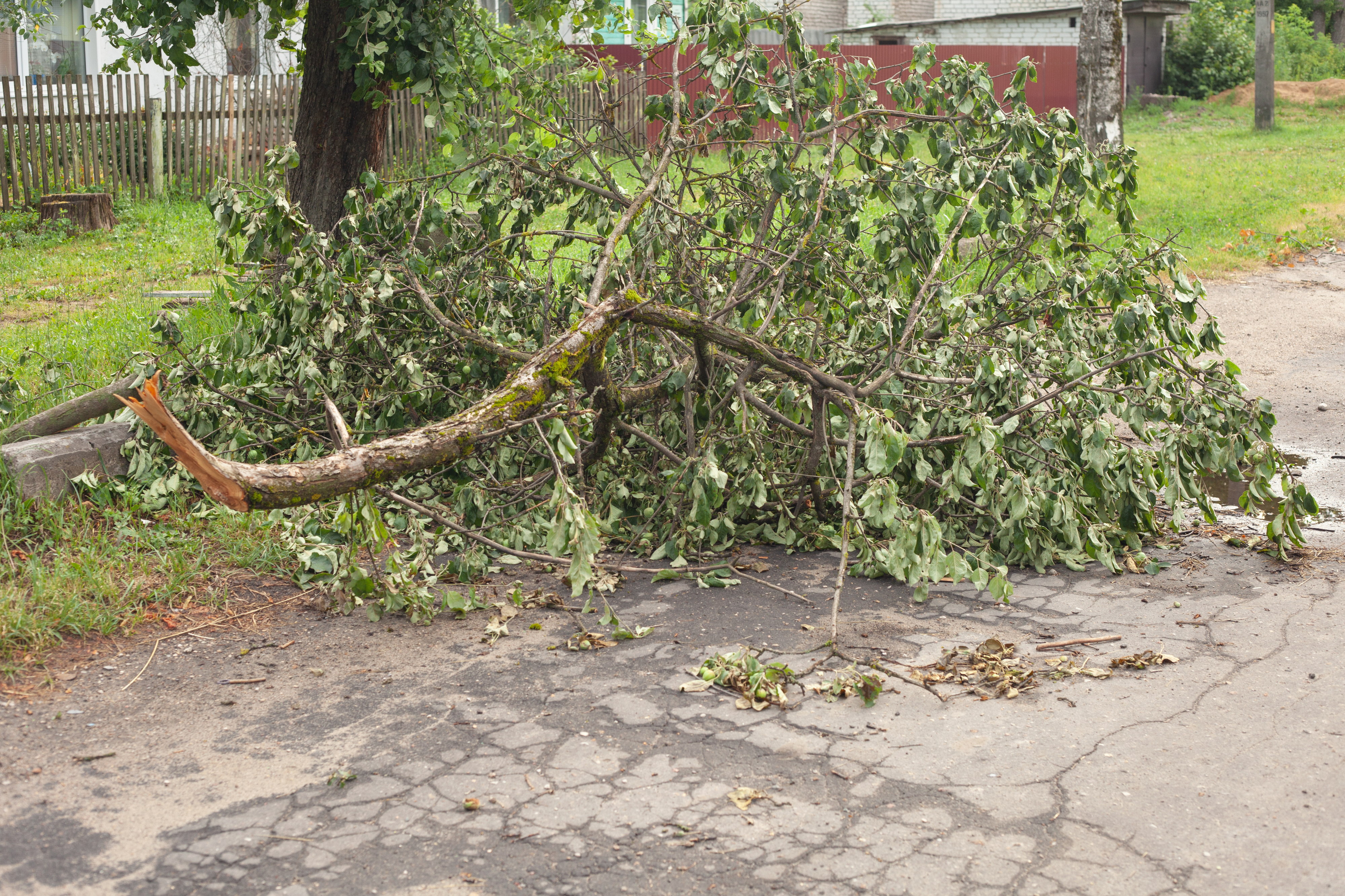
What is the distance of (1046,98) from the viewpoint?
2812 centimetres

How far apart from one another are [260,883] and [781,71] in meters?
4.56

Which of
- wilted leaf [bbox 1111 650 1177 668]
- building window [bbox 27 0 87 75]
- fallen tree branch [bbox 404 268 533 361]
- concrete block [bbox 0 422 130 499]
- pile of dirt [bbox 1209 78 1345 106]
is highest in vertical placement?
pile of dirt [bbox 1209 78 1345 106]

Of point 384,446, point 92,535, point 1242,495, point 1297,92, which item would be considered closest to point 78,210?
point 92,535

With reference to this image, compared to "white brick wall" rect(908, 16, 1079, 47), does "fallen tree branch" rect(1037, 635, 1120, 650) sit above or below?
below

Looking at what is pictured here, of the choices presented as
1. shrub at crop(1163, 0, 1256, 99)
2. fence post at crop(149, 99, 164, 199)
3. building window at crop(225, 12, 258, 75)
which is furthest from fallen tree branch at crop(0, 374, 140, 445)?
shrub at crop(1163, 0, 1256, 99)

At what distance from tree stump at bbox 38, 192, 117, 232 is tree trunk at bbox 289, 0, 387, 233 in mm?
6713

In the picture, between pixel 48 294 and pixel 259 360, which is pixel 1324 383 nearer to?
pixel 259 360

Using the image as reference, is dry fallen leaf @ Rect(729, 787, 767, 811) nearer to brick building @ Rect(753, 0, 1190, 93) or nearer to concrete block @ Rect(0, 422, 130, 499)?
concrete block @ Rect(0, 422, 130, 499)

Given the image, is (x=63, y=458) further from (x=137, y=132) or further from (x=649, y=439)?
(x=137, y=132)

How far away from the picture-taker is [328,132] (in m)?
6.83

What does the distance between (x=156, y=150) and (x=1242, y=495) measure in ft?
42.4

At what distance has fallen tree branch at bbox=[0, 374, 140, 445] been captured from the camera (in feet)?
18.1

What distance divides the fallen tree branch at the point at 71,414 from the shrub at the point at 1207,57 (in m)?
31.1

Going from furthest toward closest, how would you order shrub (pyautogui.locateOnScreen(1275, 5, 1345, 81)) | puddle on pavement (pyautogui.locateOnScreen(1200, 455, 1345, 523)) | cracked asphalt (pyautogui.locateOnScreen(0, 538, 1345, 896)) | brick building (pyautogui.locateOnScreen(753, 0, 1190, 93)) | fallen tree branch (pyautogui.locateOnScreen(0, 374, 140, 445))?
shrub (pyautogui.locateOnScreen(1275, 5, 1345, 81)) → brick building (pyautogui.locateOnScreen(753, 0, 1190, 93)) → puddle on pavement (pyautogui.locateOnScreen(1200, 455, 1345, 523)) → fallen tree branch (pyautogui.locateOnScreen(0, 374, 140, 445)) → cracked asphalt (pyautogui.locateOnScreen(0, 538, 1345, 896))
